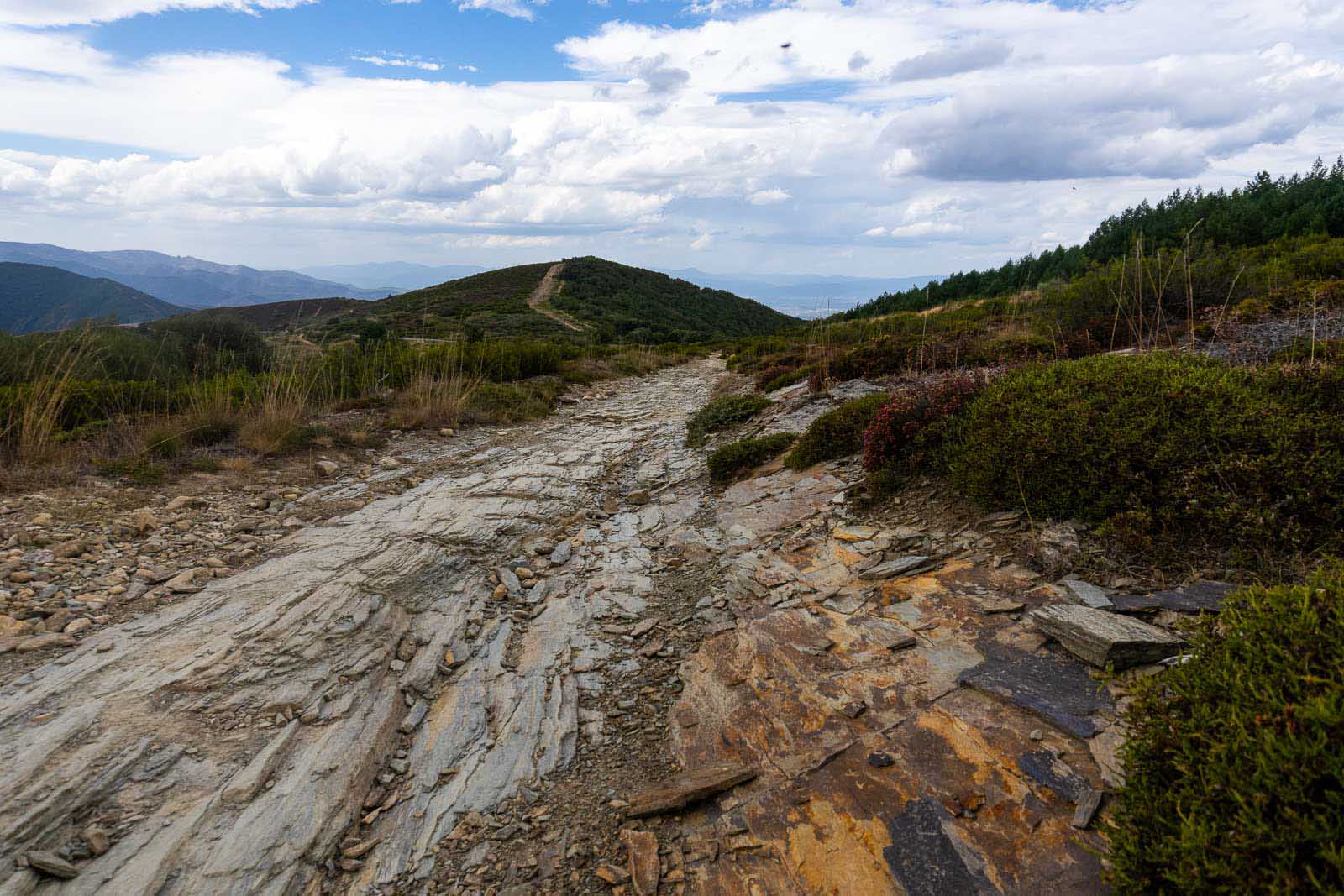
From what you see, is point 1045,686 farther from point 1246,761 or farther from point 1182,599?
point 1246,761

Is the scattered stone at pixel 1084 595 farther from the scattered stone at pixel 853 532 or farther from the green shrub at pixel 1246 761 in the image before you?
the scattered stone at pixel 853 532

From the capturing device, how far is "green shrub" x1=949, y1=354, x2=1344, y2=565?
363cm

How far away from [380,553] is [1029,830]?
532 cm

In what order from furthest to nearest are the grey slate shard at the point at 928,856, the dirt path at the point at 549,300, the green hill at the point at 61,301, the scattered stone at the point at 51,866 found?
the dirt path at the point at 549,300, the green hill at the point at 61,301, the scattered stone at the point at 51,866, the grey slate shard at the point at 928,856

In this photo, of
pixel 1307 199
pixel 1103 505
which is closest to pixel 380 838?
pixel 1103 505

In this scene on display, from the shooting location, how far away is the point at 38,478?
20.1 feet

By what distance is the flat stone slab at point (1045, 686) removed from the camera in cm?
291

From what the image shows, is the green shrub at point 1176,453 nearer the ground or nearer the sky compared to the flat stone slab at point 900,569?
nearer the sky

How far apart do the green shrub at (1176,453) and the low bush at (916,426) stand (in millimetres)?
564

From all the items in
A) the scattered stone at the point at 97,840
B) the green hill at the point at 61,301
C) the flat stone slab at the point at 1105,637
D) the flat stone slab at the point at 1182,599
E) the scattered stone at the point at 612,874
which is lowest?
the scattered stone at the point at 612,874

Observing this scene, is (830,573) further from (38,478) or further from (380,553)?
(38,478)

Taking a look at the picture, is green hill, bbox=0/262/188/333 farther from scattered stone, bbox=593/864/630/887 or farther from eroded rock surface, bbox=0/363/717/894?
scattered stone, bbox=593/864/630/887

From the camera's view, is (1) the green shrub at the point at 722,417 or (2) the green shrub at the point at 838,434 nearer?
(2) the green shrub at the point at 838,434

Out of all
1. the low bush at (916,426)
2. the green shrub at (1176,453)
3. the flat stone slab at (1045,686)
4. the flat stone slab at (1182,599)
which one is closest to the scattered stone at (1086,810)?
the flat stone slab at (1045,686)
